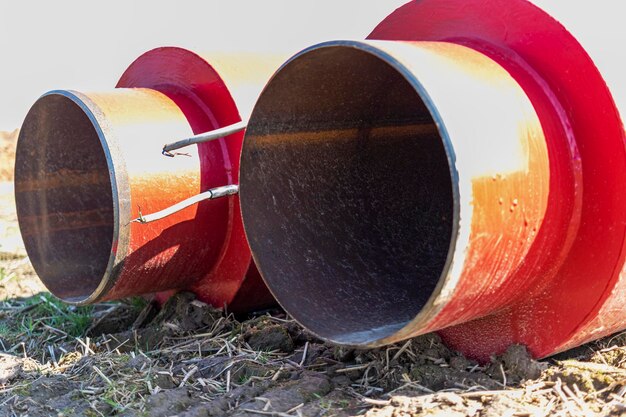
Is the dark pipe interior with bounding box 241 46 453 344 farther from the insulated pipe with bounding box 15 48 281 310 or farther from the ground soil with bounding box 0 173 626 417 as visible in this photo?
the insulated pipe with bounding box 15 48 281 310

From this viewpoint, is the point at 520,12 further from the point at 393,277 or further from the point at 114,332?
the point at 114,332

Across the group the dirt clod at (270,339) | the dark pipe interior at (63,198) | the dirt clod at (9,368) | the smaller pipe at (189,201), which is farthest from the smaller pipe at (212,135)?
the dirt clod at (9,368)

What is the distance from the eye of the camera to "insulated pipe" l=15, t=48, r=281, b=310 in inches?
125

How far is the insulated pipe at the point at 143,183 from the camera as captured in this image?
125 inches

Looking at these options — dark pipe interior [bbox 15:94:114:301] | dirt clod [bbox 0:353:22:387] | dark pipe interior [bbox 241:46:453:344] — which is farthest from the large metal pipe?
dark pipe interior [bbox 15:94:114:301]

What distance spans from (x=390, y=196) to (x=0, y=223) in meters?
3.10

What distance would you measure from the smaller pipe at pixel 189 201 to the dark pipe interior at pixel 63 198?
78cm

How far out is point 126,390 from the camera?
2.78 metres

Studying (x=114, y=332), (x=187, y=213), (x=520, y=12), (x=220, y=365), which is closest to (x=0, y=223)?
(x=114, y=332)

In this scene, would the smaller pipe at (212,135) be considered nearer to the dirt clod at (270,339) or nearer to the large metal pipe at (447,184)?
the large metal pipe at (447,184)

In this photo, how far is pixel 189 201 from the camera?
3.07m

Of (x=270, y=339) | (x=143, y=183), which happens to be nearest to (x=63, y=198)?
(x=143, y=183)

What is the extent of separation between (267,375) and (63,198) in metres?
1.53

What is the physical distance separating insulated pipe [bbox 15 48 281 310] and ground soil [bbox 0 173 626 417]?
0.68 ft
